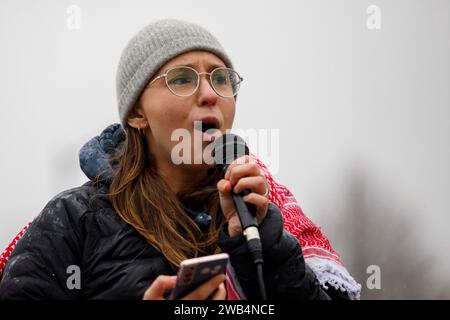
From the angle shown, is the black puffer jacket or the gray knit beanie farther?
the gray knit beanie

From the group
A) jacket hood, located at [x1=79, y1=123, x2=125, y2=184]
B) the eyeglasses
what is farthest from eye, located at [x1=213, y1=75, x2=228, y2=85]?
jacket hood, located at [x1=79, y1=123, x2=125, y2=184]

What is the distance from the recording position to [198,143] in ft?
9.45

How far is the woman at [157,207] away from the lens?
2.58 meters

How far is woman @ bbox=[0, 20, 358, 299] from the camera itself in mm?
2576

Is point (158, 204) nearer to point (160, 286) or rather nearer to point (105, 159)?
point (105, 159)

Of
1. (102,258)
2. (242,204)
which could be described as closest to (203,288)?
(242,204)

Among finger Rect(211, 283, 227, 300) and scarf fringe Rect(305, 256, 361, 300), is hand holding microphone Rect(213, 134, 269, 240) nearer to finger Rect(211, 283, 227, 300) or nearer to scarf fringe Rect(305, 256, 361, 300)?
finger Rect(211, 283, 227, 300)

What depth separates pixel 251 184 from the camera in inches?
91.8

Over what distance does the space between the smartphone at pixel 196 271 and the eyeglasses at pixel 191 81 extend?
45.2 inches

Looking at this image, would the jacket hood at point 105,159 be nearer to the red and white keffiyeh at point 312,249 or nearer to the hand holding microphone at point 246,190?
the red and white keffiyeh at point 312,249

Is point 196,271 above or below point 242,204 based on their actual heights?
below

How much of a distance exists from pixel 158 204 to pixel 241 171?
78cm
